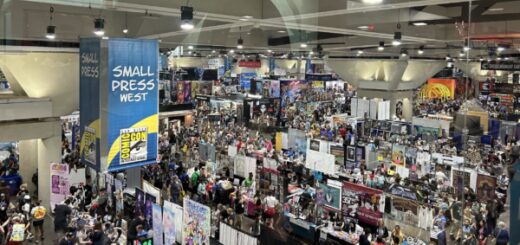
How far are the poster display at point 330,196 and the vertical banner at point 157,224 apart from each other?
3.85m

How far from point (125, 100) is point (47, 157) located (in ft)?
24.6

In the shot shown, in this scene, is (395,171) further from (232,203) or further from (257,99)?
(257,99)

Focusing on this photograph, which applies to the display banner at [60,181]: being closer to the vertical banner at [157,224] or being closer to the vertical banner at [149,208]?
the vertical banner at [149,208]

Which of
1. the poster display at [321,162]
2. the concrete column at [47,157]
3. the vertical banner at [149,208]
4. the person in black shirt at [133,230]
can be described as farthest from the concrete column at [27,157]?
the poster display at [321,162]

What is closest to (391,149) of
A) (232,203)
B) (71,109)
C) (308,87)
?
(232,203)

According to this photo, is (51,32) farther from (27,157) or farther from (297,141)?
(297,141)

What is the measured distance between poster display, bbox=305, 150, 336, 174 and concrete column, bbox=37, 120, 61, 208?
761 cm

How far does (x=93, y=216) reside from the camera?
1038 centimetres

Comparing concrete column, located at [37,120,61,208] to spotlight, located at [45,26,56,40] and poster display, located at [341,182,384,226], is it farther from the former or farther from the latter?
poster display, located at [341,182,384,226]

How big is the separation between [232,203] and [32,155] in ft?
26.3

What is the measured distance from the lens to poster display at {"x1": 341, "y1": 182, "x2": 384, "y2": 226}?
31.0 ft

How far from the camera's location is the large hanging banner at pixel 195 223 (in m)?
8.16

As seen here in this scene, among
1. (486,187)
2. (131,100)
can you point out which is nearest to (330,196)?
(486,187)

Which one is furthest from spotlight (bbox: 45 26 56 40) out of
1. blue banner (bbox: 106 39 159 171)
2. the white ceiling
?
blue banner (bbox: 106 39 159 171)
